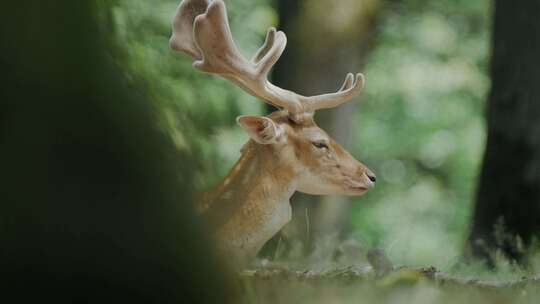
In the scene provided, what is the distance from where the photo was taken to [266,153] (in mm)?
3086

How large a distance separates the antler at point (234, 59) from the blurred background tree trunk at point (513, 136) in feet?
7.06

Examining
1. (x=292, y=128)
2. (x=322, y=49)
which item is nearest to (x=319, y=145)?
(x=292, y=128)

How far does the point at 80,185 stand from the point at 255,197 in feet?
7.46

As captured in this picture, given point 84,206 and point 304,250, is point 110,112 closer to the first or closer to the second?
point 84,206

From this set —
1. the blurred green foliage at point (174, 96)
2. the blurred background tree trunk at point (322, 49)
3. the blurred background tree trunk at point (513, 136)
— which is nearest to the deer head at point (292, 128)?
the blurred green foliage at point (174, 96)

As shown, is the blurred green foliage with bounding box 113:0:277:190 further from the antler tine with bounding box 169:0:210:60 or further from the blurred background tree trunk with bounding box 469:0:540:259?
the blurred background tree trunk with bounding box 469:0:540:259

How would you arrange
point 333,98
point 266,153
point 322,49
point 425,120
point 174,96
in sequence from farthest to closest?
point 425,120 → point 322,49 → point 333,98 → point 266,153 → point 174,96

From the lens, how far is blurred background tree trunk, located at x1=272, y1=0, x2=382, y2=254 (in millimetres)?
6301

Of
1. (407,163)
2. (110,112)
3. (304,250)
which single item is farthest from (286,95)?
(407,163)

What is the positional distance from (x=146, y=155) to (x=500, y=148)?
4.92 meters

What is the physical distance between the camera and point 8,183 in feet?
2.38

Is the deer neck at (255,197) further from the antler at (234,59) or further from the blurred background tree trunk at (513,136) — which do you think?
the blurred background tree trunk at (513,136)

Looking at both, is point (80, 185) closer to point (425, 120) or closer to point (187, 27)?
point (187, 27)

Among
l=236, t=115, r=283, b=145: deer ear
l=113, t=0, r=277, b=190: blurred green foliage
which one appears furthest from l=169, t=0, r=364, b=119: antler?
l=113, t=0, r=277, b=190: blurred green foliage
